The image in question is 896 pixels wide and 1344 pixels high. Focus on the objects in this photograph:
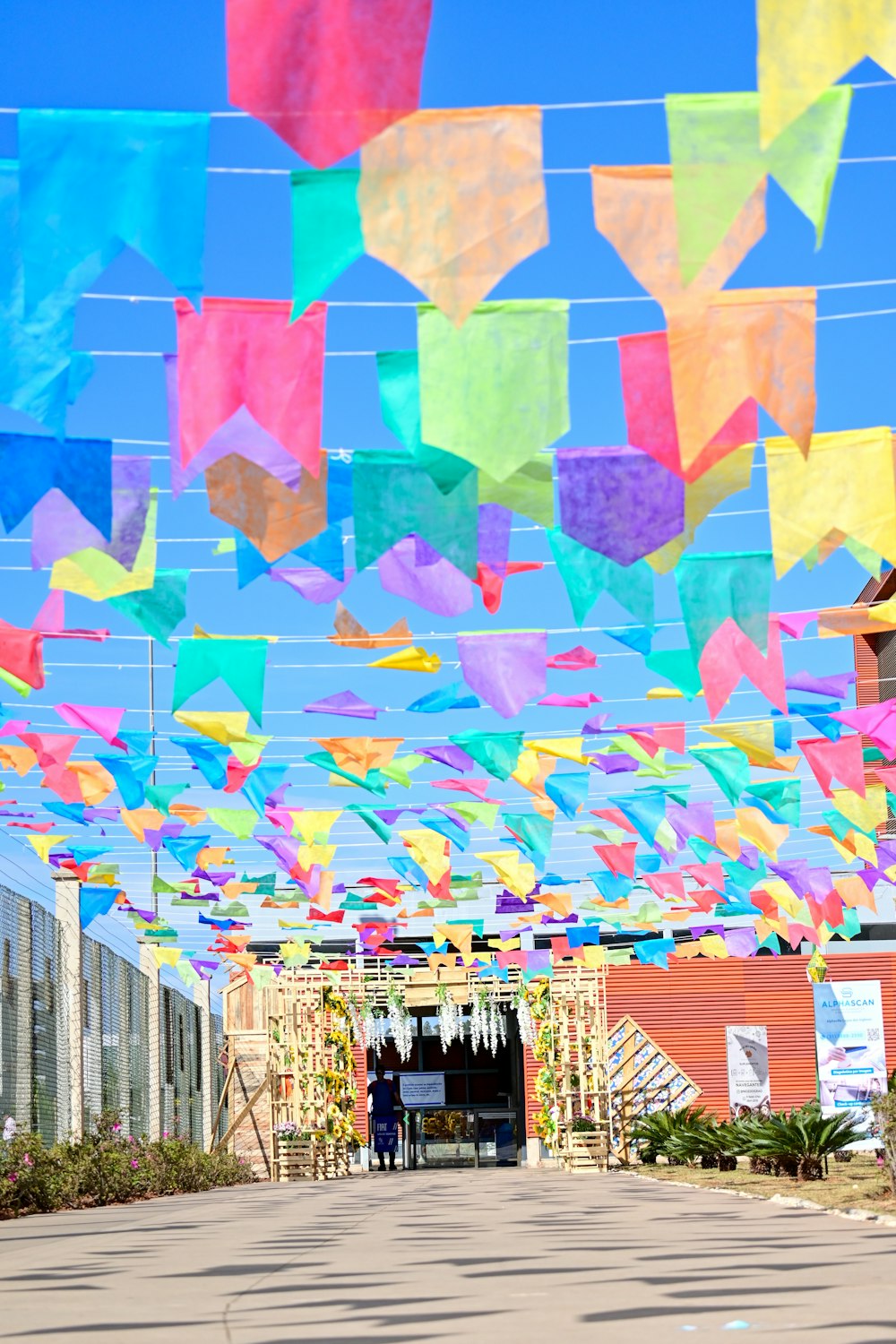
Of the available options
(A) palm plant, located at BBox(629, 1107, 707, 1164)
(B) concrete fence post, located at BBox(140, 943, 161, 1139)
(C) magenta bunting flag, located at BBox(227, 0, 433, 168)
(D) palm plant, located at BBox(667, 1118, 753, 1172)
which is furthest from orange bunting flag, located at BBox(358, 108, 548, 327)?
(A) palm plant, located at BBox(629, 1107, 707, 1164)

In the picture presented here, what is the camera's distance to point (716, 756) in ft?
39.2

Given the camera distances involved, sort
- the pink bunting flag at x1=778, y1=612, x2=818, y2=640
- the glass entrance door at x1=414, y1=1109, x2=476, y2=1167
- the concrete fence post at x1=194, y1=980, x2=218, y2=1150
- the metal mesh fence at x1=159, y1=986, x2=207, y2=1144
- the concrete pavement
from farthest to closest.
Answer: the glass entrance door at x1=414, y1=1109, x2=476, y2=1167 → the concrete fence post at x1=194, y1=980, x2=218, y2=1150 → the metal mesh fence at x1=159, y1=986, x2=207, y2=1144 → the pink bunting flag at x1=778, y1=612, x2=818, y2=640 → the concrete pavement

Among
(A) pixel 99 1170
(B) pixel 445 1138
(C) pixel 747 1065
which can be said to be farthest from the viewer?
(B) pixel 445 1138

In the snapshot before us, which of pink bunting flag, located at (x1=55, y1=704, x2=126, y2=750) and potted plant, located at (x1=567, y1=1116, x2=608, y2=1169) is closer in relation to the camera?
pink bunting flag, located at (x1=55, y1=704, x2=126, y2=750)

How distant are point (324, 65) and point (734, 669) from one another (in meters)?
5.01

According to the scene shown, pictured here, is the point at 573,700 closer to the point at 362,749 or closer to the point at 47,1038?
the point at 362,749

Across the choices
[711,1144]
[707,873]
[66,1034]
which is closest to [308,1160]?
[711,1144]

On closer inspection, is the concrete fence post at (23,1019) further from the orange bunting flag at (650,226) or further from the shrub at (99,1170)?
the orange bunting flag at (650,226)

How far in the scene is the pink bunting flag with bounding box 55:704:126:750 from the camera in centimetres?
1046

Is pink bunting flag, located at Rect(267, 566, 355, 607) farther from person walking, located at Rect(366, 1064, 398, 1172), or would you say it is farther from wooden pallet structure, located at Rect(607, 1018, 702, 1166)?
person walking, located at Rect(366, 1064, 398, 1172)

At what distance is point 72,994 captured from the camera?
17.1m

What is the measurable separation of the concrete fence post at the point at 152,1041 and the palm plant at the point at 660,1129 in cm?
705

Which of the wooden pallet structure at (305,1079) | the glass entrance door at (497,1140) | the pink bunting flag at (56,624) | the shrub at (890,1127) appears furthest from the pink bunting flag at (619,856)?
the glass entrance door at (497,1140)

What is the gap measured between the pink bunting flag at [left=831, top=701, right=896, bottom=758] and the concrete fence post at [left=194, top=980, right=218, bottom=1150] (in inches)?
724
